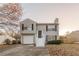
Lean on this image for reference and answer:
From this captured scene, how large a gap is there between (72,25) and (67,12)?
0.50ft

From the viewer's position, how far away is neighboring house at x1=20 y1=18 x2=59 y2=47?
7.11 ft

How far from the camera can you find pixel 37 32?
219 cm

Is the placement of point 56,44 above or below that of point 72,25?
below

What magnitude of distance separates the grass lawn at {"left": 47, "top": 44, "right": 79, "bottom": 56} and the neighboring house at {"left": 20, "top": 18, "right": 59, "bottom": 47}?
0.33ft

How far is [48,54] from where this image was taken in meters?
2.17

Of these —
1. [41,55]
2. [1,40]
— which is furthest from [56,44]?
[1,40]

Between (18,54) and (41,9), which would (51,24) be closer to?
(41,9)

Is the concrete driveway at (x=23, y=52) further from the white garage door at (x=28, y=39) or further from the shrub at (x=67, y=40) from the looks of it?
the shrub at (x=67, y=40)

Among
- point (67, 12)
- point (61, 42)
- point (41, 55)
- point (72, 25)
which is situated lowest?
point (41, 55)

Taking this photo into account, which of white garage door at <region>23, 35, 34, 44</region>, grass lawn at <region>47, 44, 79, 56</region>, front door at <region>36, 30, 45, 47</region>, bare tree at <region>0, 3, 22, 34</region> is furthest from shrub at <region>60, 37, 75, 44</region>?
bare tree at <region>0, 3, 22, 34</region>

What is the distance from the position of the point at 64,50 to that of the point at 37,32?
35cm

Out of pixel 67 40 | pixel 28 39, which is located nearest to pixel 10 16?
pixel 28 39

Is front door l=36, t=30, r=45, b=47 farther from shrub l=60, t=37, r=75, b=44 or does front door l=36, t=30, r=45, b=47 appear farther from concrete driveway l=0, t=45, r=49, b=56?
shrub l=60, t=37, r=75, b=44

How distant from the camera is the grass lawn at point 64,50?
2.15 meters
